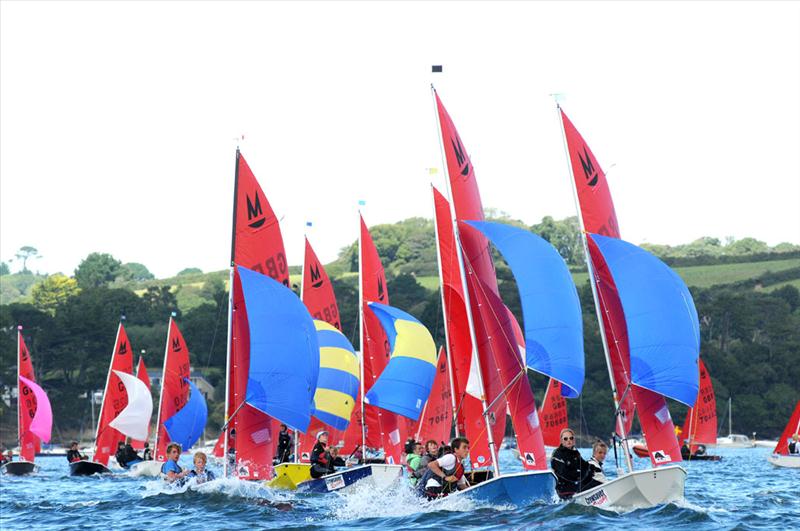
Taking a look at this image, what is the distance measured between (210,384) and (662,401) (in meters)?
92.3

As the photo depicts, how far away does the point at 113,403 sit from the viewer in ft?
163

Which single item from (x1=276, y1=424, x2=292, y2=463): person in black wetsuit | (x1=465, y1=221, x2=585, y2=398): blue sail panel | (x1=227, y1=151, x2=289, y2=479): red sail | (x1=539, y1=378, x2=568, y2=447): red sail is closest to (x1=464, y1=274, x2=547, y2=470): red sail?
(x1=465, y1=221, x2=585, y2=398): blue sail panel

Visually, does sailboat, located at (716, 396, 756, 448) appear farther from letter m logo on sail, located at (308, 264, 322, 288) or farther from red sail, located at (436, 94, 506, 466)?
red sail, located at (436, 94, 506, 466)

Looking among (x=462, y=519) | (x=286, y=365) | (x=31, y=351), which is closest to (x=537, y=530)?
(x=462, y=519)

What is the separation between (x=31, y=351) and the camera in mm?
106625

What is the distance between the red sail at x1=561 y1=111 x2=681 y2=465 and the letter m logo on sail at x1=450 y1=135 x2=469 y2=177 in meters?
2.09

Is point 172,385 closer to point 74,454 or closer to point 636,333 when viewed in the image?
point 74,454

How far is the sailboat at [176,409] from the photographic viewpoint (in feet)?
148

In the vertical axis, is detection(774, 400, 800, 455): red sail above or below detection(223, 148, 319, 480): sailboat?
below

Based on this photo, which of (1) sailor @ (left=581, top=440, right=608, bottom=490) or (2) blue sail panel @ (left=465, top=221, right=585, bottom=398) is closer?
(1) sailor @ (left=581, top=440, right=608, bottom=490)

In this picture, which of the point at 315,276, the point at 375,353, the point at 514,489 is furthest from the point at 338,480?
the point at 315,276

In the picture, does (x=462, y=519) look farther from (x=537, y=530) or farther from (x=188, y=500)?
(x=188, y=500)

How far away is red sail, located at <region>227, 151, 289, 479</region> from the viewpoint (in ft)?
84.3

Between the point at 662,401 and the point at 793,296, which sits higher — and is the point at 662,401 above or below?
below
